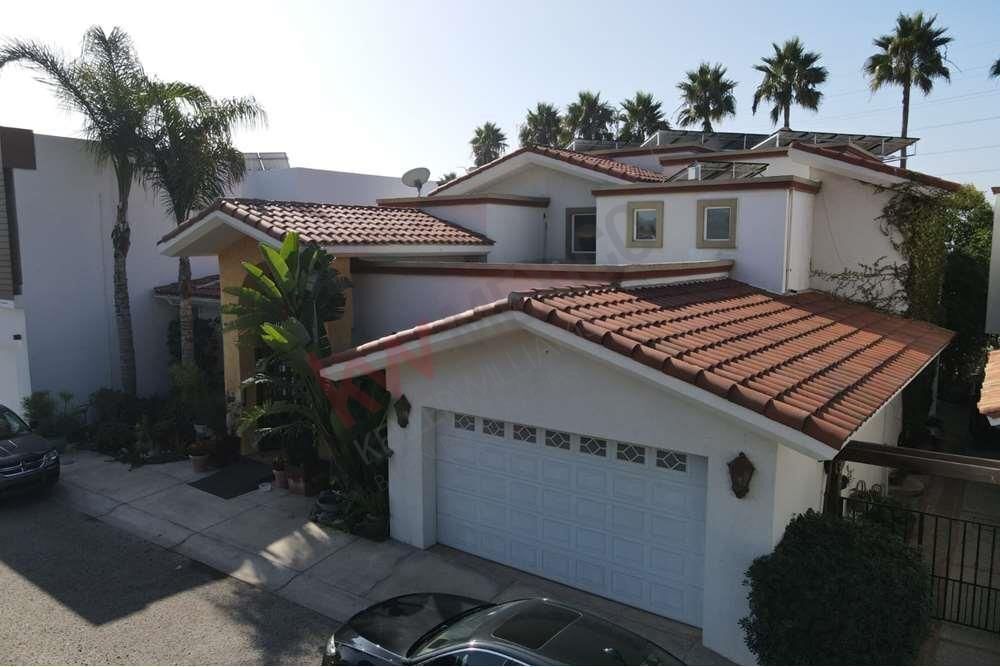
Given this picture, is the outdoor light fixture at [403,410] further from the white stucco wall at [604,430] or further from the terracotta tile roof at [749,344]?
the terracotta tile roof at [749,344]

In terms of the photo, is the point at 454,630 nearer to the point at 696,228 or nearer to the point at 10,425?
the point at 696,228

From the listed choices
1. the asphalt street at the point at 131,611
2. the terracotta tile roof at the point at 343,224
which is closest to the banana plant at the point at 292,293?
the terracotta tile roof at the point at 343,224

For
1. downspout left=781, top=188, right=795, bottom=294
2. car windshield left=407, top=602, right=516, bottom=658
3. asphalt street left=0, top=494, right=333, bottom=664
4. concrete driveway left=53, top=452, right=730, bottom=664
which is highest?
downspout left=781, top=188, right=795, bottom=294

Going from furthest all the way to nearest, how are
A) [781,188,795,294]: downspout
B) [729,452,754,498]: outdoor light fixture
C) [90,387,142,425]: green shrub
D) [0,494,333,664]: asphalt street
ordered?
[90,387,142,425]: green shrub, [781,188,795,294]: downspout, [0,494,333,664]: asphalt street, [729,452,754,498]: outdoor light fixture

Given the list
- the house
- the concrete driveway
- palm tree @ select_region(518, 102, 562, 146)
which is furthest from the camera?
palm tree @ select_region(518, 102, 562, 146)

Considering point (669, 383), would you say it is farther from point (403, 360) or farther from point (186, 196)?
point (186, 196)

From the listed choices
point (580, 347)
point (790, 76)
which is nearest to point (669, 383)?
point (580, 347)

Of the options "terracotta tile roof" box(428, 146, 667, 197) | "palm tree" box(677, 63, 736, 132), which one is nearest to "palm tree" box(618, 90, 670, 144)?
"palm tree" box(677, 63, 736, 132)

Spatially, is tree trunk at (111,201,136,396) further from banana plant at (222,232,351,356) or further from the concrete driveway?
banana plant at (222,232,351,356)
